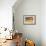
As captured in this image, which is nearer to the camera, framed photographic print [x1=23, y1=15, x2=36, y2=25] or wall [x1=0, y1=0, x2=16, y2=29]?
wall [x1=0, y1=0, x2=16, y2=29]

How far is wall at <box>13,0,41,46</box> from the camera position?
5719 mm

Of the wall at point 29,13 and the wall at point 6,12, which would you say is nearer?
the wall at point 6,12

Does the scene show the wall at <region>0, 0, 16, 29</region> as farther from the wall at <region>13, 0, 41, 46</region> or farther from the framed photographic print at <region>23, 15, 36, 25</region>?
the framed photographic print at <region>23, 15, 36, 25</region>

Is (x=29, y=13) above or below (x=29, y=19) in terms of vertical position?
above

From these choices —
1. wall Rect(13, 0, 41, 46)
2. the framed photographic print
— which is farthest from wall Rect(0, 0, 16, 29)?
the framed photographic print

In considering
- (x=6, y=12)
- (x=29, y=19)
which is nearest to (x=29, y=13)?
(x=29, y=19)

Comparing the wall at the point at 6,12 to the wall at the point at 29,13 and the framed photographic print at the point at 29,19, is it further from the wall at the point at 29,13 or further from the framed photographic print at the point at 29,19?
the framed photographic print at the point at 29,19

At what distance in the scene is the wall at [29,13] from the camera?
572cm

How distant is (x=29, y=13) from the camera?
5738 millimetres

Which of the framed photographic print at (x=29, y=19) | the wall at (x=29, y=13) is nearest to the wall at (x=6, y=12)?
the wall at (x=29, y=13)

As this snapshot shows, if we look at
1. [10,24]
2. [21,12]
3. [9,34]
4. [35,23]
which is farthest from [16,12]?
[9,34]

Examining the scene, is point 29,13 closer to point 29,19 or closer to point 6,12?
point 29,19

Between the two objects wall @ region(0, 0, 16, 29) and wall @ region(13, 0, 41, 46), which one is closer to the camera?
wall @ region(0, 0, 16, 29)

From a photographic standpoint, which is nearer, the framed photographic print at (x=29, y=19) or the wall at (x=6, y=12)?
the wall at (x=6, y=12)
